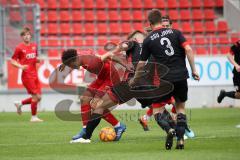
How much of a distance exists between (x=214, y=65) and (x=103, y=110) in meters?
11.8

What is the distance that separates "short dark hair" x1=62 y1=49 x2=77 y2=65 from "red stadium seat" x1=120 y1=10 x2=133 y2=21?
1644 centimetres

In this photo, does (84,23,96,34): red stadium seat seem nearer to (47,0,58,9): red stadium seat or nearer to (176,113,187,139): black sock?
(47,0,58,9): red stadium seat

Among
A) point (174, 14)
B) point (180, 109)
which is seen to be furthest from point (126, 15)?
point (180, 109)

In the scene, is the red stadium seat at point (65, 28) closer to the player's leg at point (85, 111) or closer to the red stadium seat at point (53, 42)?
the red stadium seat at point (53, 42)

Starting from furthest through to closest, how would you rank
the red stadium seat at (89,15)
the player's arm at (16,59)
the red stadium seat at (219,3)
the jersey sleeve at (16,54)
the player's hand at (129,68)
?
the red stadium seat at (219,3)
the red stadium seat at (89,15)
the jersey sleeve at (16,54)
the player's arm at (16,59)
the player's hand at (129,68)

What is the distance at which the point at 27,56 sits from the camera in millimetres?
18359

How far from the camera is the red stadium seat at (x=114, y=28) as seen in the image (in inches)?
1083

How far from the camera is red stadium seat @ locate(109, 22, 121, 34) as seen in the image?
90.3 feet

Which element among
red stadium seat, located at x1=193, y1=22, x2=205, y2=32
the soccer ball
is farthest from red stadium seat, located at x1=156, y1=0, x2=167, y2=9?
the soccer ball

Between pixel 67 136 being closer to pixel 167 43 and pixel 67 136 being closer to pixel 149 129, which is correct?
pixel 149 129

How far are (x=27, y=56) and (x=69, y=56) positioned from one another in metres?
6.71

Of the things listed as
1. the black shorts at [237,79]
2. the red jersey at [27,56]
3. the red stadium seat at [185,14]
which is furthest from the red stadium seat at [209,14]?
the black shorts at [237,79]

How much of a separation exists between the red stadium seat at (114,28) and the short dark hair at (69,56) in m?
15.6

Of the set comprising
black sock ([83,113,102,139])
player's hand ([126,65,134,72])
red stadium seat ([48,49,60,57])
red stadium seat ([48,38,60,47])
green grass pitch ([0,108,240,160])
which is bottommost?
green grass pitch ([0,108,240,160])
